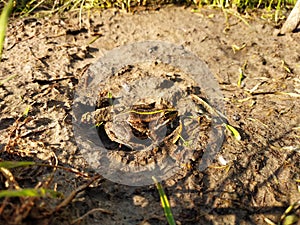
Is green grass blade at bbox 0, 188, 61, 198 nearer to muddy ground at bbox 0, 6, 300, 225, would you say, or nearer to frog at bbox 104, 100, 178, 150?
muddy ground at bbox 0, 6, 300, 225

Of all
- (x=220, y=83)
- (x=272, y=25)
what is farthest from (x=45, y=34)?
(x=272, y=25)

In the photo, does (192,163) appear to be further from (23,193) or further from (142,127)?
(23,193)

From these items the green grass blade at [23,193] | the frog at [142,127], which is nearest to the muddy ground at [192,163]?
the green grass blade at [23,193]

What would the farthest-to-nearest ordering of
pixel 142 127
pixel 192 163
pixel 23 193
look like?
pixel 142 127 → pixel 192 163 → pixel 23 193

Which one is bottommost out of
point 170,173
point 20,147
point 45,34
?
point 170,173

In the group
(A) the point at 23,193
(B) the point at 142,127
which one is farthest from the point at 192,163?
(A) the point at 23,193

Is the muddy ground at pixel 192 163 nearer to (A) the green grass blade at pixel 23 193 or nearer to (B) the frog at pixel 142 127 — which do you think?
(A) the green grass blade at pixel 23 193

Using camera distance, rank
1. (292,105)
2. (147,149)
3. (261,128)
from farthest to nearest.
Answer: (292,105) < (261,128) < (147,149)

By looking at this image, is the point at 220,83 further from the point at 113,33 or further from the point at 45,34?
the point at 45,34
